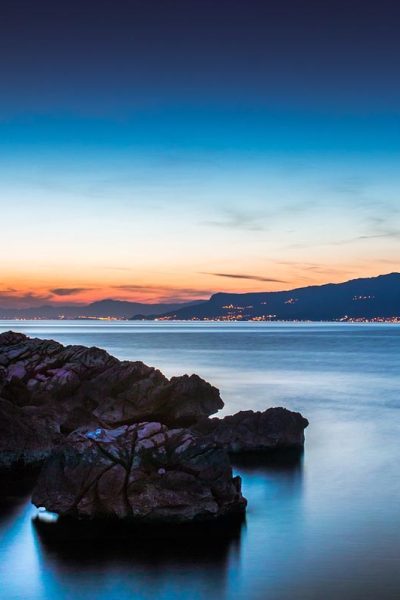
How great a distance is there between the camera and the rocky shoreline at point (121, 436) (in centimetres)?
1570

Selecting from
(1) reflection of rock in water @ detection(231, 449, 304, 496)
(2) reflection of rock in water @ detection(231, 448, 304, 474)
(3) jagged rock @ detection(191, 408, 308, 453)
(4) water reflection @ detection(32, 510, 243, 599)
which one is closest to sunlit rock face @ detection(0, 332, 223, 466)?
(3) jagged rock @ detection(191, 408, 308, 453)

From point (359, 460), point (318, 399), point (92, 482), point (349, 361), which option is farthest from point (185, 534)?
point (349, 361)

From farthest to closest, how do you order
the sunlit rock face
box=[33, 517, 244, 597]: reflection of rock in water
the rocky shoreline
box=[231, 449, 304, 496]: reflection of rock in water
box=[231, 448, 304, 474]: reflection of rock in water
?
the sunlit rock face, box=[231, 448, 304, 474]: reflection of rock in water, box=[231, 449, 304, 496]: reflection of rock in water, the rocky shoreline, box=[33, 517, 244, 597]: reflection of rock in water

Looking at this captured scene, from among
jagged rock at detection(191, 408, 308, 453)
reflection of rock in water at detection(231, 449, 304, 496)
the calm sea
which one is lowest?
the calm sea

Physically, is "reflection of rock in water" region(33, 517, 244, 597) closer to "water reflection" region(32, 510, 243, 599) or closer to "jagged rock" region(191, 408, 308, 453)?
"water reflection" region(32, 510, 243, 599)

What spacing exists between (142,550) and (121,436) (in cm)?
352

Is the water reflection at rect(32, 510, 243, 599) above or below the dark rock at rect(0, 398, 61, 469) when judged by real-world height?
below

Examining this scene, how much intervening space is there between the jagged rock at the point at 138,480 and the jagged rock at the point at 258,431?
271 inches

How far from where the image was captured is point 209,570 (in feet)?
44.3

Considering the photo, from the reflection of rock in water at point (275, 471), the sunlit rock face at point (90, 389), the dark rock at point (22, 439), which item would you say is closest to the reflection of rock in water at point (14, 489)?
the dark rock at point (22, 439)

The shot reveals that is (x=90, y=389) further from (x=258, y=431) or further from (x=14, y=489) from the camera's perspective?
(x=14, y=489)

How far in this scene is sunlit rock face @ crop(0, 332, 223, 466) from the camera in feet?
91.5

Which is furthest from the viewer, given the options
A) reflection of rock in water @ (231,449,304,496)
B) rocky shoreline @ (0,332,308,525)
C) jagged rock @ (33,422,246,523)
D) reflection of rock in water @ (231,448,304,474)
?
reflection of rock in water @ (231,448,304,474)

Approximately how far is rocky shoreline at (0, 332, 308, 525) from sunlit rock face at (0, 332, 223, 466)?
1.9 inches
